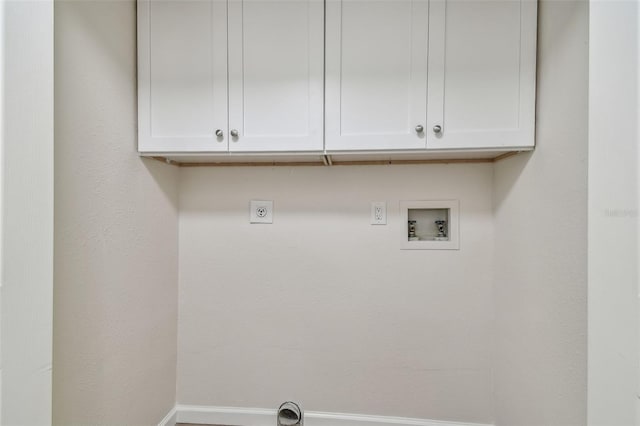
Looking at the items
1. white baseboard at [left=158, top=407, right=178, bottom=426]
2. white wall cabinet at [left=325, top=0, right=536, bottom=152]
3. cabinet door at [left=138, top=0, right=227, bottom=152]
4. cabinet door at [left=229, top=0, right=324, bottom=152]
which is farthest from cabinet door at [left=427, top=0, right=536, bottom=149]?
white baseboard at [left=158, top=407, right=178, bottom=426]

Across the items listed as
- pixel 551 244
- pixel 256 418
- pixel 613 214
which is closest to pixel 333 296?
pixel 256 418

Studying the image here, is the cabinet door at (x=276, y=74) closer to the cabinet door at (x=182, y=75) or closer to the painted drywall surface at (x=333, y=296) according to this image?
the cabinet door at (x=182, y=75)

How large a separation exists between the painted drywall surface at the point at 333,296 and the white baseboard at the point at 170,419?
73mm

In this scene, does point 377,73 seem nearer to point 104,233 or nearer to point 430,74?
point 430,74

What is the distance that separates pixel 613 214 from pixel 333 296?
1130 millimetres

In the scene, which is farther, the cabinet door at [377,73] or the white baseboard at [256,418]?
the white baseboard at [256,418]

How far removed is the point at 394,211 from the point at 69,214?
125cm

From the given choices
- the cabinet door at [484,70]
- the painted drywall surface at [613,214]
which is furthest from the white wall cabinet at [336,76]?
the painted drywall surface at [613,214]

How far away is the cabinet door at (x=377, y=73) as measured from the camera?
1.19 m

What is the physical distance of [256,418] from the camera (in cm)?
159

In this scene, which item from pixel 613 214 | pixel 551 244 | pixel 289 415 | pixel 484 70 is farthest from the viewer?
pixel 289 415

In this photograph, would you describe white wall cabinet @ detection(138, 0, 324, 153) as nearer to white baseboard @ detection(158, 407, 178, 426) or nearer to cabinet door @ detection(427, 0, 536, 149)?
cabinet door @ detection(427, 0, 536, 149)

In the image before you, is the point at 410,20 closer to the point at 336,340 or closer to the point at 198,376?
the point at 336,340

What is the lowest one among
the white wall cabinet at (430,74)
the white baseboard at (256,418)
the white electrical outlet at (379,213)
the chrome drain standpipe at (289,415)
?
the white baseboard at (256,418)
